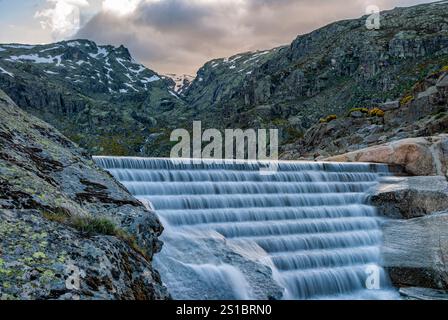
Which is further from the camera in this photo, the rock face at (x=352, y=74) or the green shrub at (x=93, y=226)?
the rock face at (x=352, y=74)

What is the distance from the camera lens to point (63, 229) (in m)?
7.16

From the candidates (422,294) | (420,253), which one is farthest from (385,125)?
(422,294)

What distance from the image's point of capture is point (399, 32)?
134 metres

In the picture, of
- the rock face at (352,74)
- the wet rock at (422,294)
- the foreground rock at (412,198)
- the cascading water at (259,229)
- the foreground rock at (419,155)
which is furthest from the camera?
the rock face at (352,74)

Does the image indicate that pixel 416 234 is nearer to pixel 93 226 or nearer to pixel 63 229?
pixel 93 226

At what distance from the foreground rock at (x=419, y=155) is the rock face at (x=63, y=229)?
781 inches

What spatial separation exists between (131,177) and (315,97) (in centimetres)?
12643

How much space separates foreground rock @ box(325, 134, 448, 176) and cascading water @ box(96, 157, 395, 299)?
3.79 m

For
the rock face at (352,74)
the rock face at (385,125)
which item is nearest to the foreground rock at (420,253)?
the rock face at (385,125)

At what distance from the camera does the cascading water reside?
11.2 metres

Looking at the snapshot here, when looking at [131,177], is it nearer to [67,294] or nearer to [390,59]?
[67,294]

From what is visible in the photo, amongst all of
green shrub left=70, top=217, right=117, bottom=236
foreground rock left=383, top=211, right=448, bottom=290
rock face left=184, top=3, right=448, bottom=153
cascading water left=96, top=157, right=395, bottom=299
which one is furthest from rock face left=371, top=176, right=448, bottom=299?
rock face left=184, top=3, right=448, bottom=153

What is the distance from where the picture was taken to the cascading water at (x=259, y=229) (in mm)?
11195

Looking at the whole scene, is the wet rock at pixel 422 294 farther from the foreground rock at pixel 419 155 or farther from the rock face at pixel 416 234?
the foreground rock at pixel 419 155
